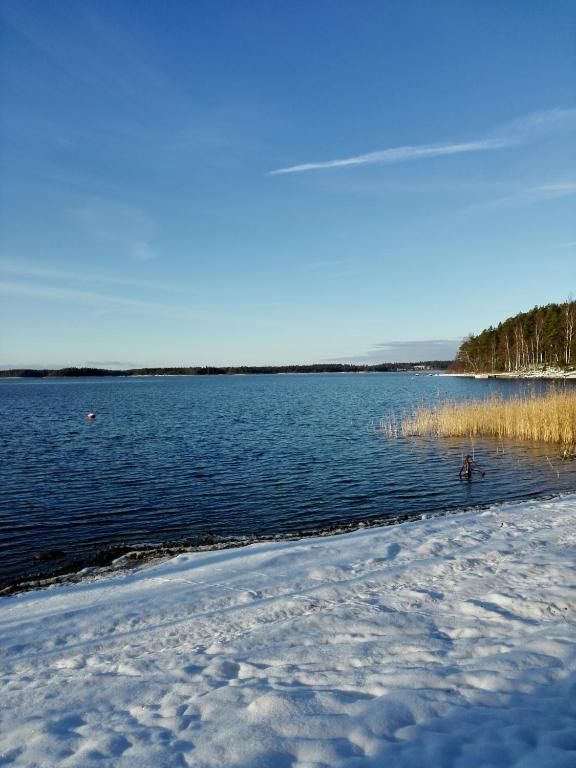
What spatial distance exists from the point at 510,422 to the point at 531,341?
69.4 m

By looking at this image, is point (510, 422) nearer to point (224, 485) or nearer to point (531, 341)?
point (224, 485)

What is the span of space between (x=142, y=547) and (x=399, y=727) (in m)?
7.88

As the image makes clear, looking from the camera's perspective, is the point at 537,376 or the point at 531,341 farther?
the point at 531,341

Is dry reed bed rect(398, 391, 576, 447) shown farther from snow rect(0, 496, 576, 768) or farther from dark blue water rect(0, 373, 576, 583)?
snow rect(0, 496, 576, 768)

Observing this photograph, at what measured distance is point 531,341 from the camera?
85750 mm

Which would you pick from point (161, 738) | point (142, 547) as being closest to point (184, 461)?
point (142, 547)

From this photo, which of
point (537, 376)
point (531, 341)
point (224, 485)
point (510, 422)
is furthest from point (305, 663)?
point (531, 341)

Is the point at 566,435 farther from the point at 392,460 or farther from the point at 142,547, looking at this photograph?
the point at 142,547

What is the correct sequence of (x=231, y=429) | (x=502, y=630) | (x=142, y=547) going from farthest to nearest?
1. (x=231, y=429)
2. (x=142, y=547)
3. (x=502, y=630)

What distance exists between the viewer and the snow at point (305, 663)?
3.57m

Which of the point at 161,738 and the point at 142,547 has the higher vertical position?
the point at 161,738

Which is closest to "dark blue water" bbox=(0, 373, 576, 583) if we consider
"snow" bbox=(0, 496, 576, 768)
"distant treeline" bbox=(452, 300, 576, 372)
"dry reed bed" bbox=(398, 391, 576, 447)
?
"dry reed bed" bbox=(398, 391, 576, 447)

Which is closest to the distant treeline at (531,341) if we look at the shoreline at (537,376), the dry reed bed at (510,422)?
the shoreline at (537,376)

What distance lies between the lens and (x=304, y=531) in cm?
1147
